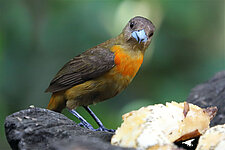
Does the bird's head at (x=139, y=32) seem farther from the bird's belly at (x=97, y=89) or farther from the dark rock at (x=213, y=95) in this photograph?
the dark rock at (x=213, y=95)

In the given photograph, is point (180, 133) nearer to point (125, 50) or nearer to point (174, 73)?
point (125, 50)

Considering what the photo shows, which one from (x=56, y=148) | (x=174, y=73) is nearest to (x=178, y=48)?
(x=174, y=73)

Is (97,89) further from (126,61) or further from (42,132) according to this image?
(42,132)

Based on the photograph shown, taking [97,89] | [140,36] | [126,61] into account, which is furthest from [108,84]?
[140,36]

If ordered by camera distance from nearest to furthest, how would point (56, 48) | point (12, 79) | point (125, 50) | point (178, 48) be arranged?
1. point (125, 50)
2. point (12, 79)
3. point (56, 48)
4. point (178, 48)

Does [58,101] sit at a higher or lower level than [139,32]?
lower

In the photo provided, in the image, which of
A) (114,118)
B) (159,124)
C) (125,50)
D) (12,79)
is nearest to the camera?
(159,124)

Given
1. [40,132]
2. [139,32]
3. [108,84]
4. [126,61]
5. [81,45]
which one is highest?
[81,45]
